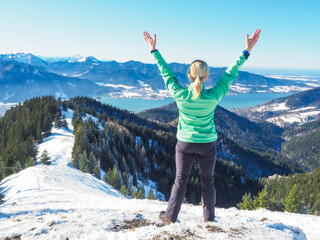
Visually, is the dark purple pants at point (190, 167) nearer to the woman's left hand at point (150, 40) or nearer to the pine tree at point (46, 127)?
the woman's left hand at point (150, 40)

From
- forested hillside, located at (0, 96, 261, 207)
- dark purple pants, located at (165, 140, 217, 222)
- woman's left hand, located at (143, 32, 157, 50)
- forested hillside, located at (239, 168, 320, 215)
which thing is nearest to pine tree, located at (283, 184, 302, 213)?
forested hillside, located at (239, 168, 320, 215)

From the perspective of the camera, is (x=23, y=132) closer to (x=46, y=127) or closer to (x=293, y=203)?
(x=46, y=127)

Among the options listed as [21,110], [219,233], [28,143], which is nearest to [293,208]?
[219,233]

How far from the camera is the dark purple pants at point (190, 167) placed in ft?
15.6

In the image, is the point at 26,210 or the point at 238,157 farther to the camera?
the point at 238,157

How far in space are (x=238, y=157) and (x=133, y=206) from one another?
17196 centimetres

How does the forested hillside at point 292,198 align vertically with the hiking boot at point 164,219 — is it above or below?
below

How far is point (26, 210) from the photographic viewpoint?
8.95m

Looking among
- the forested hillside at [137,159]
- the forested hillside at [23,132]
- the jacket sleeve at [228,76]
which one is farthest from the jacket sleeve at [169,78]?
the forested hillside at [137,159]

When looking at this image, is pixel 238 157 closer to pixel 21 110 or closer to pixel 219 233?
pixel 21 110

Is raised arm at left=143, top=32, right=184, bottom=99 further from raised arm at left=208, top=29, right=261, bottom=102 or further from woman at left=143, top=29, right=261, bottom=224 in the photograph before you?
raised arm at left=208, top=29, right=261, bottom=102

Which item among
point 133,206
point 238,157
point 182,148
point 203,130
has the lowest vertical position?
point 238,157

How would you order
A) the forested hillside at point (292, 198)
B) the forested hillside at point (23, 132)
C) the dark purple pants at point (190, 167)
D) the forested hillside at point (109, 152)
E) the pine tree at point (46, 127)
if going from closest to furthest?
the dark purple pants at point (190, 167)
the forested hillside at point (292, 198)
the forested hillside at point (23, 132)
the forested hillside at point (109, 152)
the pine tree at point (46, 127)

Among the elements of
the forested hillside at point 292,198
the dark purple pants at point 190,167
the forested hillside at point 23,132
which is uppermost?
the dark purple pants at point 190,167
